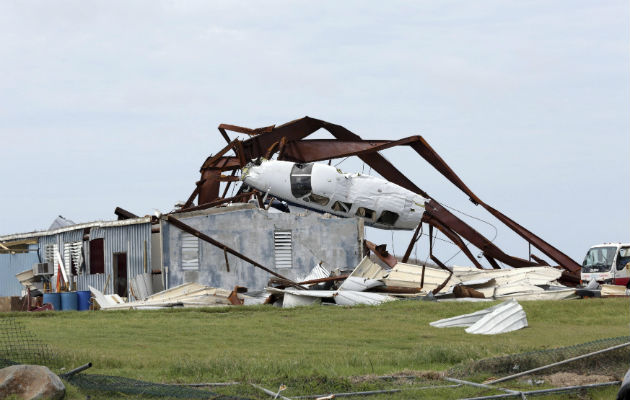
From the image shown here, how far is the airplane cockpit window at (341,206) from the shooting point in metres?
35.1

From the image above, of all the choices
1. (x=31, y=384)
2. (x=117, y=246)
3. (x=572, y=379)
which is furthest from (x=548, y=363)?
(x=117, y=246)

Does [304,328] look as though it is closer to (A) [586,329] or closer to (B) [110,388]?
(A) [586,329]

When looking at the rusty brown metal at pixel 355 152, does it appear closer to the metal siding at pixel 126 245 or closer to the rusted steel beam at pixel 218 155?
the rusted steel beam at pixel 218 155

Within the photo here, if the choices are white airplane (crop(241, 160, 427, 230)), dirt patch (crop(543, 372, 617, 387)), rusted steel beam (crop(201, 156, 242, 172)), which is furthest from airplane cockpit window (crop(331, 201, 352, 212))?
dirt patch (crop(543, 372, 617, 387))

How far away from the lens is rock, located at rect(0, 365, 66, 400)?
10.7 metres

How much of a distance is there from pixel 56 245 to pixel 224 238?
8.83 metres

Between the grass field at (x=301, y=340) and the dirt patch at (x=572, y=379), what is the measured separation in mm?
514

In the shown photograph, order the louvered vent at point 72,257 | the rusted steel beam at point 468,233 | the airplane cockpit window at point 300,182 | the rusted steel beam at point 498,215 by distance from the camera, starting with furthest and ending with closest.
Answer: the rusted steel beam at point 498,215, the rusted steel beam at point 468,233, the louvered vent at point 72,257, the airplane cockpit window at point 300,182

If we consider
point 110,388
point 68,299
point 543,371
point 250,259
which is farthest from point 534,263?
point 110,388

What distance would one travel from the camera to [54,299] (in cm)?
3158

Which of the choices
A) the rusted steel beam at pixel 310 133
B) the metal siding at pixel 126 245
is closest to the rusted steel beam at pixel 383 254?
the rusted steel beam at pixel 310 133

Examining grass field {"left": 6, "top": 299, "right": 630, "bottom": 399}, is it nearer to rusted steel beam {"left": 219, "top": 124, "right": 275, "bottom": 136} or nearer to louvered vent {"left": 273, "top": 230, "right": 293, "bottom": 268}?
louvered vent {"left": 273, "top": 230, "right": 293, "bottom": 268}

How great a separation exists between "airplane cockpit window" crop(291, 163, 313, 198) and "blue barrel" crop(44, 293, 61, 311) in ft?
30.5

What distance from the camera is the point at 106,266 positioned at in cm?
3394
